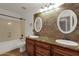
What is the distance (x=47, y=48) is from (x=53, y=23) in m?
0.39

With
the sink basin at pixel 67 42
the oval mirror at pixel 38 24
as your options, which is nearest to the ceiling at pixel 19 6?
the oval mirror at pixel 38 24

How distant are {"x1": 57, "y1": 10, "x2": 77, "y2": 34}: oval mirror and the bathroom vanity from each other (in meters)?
0.24

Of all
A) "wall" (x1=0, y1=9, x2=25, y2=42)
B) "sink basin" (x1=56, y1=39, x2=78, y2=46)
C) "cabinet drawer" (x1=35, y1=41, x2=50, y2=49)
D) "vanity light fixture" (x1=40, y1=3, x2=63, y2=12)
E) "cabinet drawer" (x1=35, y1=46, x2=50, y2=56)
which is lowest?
"cabinet drawer" (x1=35, y1=46, x2=50, y2=56)

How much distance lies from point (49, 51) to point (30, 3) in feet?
2.46

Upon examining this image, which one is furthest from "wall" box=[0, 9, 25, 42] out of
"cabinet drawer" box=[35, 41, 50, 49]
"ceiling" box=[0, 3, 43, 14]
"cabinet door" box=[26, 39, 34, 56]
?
"cabinet drawer" box=[35, 41, 50, 49]

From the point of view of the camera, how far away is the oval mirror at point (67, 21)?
4.16ft

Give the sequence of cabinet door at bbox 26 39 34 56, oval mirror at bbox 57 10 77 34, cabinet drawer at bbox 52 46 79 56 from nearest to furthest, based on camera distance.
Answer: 1. cabinet drawer at bbox 52 46 79 56
2. oval mirror at bbox 57 10 77 34
3. cabinet door at bbox 26 39 34 56

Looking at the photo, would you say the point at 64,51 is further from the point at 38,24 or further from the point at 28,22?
the point at 28,22

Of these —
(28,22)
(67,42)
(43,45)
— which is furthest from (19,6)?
(67,42)

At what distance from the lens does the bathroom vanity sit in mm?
1136

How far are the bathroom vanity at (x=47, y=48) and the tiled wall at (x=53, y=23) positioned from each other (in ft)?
0.33

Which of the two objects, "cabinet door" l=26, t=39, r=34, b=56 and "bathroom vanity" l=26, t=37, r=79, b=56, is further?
"cabinet door" l=26, t=39, r=34, b=56

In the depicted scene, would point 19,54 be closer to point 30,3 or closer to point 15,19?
point 15,19

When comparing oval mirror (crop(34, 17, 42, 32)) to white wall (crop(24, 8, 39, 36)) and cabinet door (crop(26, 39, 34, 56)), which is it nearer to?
white wall (crop(24, 8, 39, 36))
